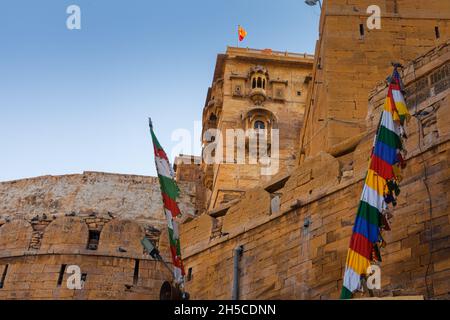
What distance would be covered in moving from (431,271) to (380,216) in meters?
1.20

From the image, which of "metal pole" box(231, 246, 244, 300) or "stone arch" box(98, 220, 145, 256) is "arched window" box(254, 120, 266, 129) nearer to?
"stone arch" box(98, 220, 145, 256)

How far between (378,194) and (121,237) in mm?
8870

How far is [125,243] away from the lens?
16172mm

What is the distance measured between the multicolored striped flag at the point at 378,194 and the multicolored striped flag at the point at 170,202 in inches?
140

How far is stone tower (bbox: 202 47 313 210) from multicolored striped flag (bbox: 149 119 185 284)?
15385 mm

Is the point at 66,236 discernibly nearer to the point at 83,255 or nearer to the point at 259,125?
the point at 83,255

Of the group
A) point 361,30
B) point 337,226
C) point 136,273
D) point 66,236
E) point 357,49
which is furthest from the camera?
point 66,236

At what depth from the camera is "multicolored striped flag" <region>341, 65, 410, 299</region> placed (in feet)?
27.0

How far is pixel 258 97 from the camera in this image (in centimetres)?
2967

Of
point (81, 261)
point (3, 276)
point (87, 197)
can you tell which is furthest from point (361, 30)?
point (3, 276)

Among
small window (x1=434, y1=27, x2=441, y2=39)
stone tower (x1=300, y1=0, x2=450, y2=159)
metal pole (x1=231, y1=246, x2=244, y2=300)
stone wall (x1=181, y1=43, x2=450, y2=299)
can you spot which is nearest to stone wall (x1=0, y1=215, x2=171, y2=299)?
stone wall (x1=181, y1=43, x2=450, y2=299)

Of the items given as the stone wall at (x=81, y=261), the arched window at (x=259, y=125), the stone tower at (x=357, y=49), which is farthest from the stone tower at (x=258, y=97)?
the stone tower at (x=357, y=49)
